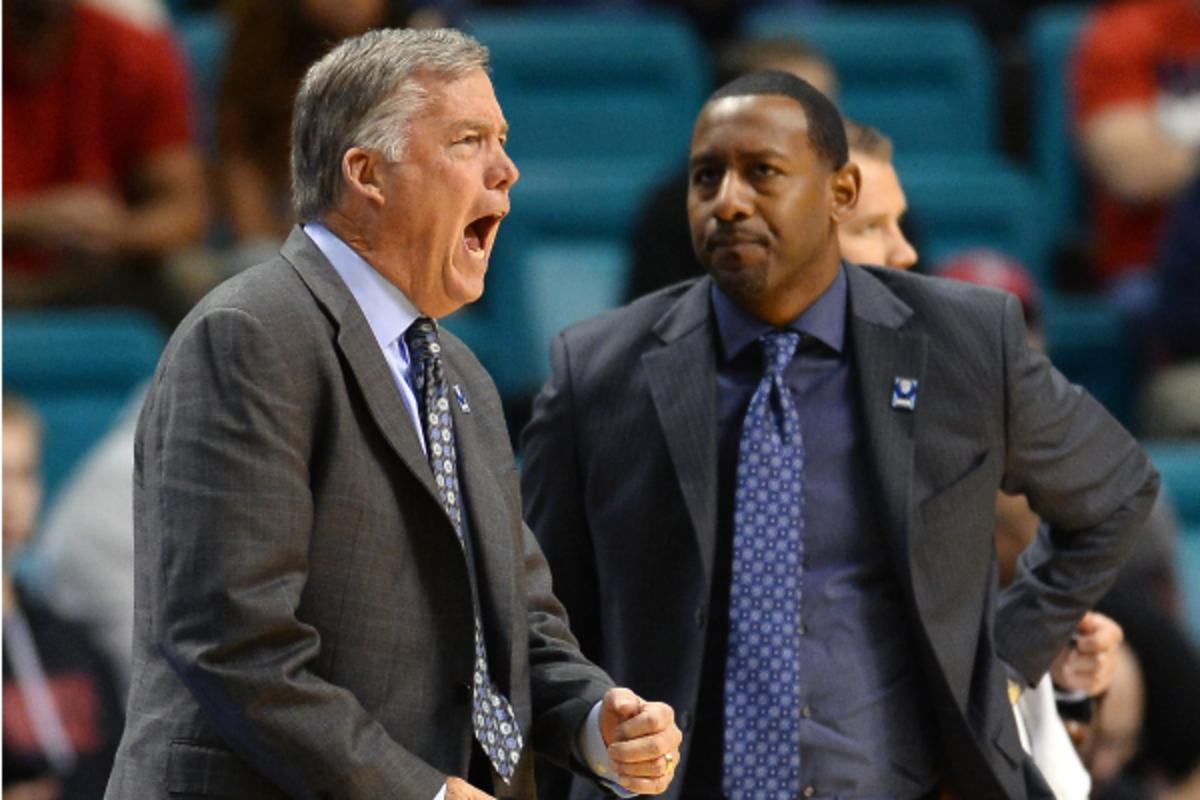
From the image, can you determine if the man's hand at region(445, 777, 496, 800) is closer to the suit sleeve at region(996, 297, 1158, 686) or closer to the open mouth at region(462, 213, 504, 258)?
the open mouth at region(462, 213, 504, 258)

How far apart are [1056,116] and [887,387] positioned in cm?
372

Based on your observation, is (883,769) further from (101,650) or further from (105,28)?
(105,28)

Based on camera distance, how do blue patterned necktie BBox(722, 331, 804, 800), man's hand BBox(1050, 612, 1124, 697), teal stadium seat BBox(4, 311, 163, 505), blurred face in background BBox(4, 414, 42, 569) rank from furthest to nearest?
teal stadium seat BBox(4, 311, 163, 505), blurred face in background BBox(4, 414, 42, 569), man's hand BBox(1050, 612, 1124, 697), blue patterned necktie BBox(722, 331, 804, 800)

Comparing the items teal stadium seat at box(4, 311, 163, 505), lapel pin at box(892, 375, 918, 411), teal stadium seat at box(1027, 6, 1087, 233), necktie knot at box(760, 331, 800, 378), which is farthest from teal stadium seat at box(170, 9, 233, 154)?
lapel pin at box(892, 375, 918, 411)

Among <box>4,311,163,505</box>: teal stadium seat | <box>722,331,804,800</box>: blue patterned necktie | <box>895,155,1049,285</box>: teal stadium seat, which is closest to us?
<box>722,331,804,800</box>: blue patterned necktie

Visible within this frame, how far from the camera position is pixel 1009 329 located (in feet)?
10.6

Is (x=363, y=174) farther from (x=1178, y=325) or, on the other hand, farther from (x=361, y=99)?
(x=1178, y=325)

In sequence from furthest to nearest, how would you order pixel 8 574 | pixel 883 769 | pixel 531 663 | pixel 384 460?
pixel 8 574 < pixel 883 769 < pixel 531 663 < pixel 384 460

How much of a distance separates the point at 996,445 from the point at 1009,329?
6.6 inches

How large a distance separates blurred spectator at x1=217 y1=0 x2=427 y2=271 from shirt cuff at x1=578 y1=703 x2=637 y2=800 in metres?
3.36

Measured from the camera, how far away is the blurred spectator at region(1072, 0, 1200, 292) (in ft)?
21.1

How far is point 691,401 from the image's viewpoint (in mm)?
3189

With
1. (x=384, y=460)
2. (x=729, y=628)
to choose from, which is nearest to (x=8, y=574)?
(x=729, y=628)

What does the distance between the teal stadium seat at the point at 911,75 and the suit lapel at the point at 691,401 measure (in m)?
3.42
